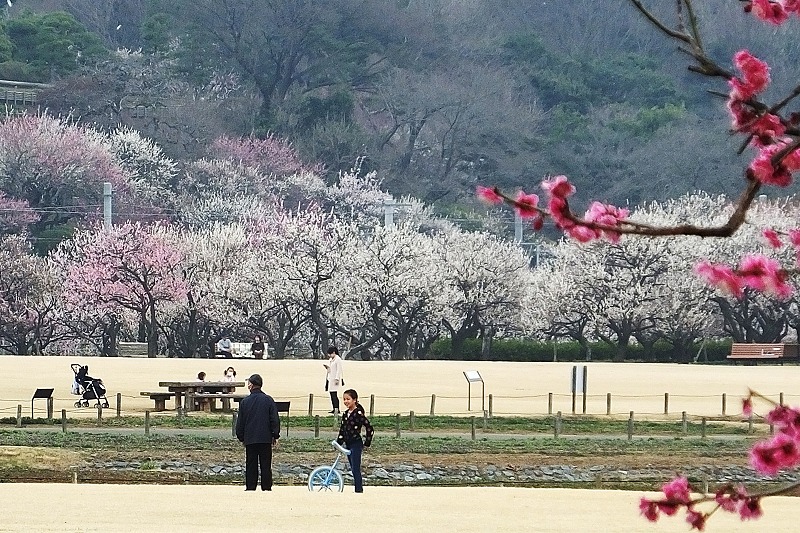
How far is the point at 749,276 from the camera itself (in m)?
4.89

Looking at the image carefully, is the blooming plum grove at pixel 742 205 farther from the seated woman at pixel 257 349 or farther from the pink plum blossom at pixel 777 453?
the seated woman at pixel 257 349

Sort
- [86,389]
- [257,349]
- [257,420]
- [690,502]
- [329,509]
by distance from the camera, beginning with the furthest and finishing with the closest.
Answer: [257,349] → [86,389] → [257,420] → [329,509] → [690,502]

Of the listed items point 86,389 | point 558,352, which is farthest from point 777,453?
point 558,352

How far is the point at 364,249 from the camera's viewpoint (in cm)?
5697

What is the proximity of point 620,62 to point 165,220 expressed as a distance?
31084mm

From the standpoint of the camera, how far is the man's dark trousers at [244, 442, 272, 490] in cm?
1642

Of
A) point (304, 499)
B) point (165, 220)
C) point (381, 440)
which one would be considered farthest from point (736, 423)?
point (165, 220)

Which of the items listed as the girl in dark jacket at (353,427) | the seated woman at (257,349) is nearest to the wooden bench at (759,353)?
the seated woman at (257,349)

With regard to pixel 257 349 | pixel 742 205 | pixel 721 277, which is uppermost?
pixel 257 349

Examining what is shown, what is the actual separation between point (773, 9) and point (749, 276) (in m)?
0.70

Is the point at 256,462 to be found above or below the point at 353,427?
below

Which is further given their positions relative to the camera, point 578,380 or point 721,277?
point 578,380

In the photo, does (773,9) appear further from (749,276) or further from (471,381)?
(471,381)

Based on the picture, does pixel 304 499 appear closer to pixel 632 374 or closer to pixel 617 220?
pixel 617 220
